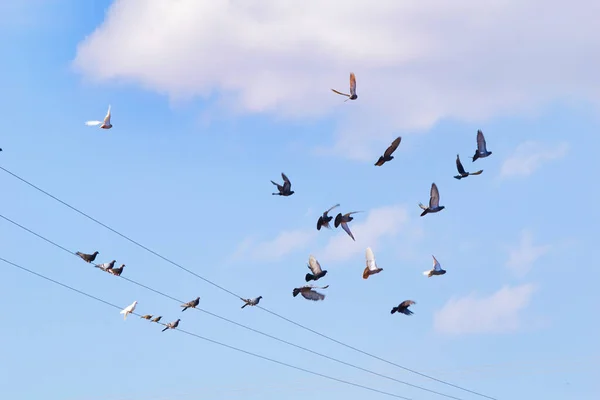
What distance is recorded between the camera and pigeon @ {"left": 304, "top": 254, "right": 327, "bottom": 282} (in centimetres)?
6638

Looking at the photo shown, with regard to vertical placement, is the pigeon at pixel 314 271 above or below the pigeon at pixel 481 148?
below

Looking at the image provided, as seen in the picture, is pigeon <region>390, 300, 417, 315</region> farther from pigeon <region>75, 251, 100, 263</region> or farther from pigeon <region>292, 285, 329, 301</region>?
pigeon <region>75, 251, 100, 263</region>

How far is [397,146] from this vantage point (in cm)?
6825

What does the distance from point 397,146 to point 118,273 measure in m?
21.1

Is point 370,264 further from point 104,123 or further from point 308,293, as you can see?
point 104,123

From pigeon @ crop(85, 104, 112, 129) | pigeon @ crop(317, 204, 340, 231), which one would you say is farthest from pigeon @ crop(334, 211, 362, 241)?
pigeon @ crop(85, 104, 112, 129)

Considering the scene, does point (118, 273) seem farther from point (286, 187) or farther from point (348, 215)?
point (348, 215)

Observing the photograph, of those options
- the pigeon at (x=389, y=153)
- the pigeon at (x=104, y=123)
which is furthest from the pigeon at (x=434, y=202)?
the pigeon at (x=104, y=123)

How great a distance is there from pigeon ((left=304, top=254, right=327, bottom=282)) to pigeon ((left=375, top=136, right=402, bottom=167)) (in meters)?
5.57

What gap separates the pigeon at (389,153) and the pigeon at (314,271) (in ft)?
18.3

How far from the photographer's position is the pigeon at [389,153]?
223 feet

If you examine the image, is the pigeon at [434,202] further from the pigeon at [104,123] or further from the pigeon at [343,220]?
the pigeon at [104,123]

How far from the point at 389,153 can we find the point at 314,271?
691 centimetres

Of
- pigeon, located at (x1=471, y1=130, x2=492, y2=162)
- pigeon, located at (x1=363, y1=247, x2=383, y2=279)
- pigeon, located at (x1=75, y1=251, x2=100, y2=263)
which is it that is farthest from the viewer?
pigeon, located at (x1=75, y1=251, x2=100, y2=263)
